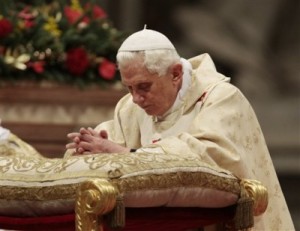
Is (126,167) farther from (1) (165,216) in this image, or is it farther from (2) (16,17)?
(2) (16,17)

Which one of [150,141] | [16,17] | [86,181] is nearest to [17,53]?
[16,17]

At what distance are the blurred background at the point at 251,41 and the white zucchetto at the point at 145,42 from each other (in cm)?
754

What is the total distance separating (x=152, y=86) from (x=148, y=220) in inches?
39.1

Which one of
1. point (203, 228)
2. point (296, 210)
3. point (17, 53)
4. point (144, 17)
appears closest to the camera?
point (203, 228)

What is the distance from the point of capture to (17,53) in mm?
9680

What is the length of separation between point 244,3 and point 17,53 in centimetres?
520

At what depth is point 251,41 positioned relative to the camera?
14.5 metres

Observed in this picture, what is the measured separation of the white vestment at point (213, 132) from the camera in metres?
6.32

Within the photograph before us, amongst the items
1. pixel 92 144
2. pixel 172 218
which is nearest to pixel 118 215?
pixel 172 218

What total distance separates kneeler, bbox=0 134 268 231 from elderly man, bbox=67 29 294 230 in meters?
0.38

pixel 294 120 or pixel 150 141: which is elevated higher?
pixel 150 141

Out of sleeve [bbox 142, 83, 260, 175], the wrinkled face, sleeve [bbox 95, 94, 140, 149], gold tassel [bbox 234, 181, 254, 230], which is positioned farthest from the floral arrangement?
gold tassel [bbox 234, 181, 254, 230]

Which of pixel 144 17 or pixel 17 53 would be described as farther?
Answer: pixel 144 17

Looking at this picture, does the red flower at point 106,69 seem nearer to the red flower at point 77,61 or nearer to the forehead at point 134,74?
the red flower at point 77,61
